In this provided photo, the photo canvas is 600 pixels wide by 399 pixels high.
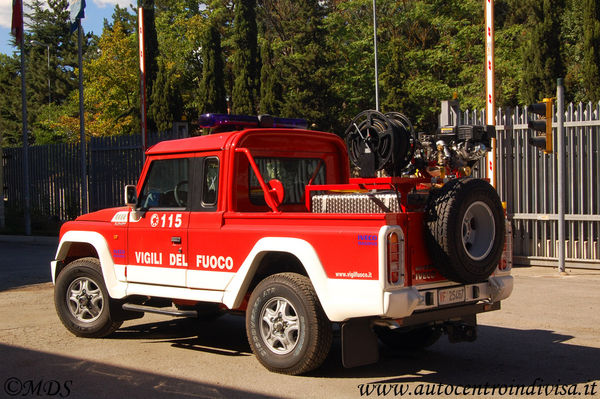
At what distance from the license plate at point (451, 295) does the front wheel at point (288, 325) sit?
95 centimetres

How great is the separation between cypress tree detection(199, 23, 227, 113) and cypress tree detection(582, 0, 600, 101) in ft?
68.5

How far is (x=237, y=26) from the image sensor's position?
42.2 m

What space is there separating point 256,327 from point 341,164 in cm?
239

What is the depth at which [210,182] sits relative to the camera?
23.3 ft

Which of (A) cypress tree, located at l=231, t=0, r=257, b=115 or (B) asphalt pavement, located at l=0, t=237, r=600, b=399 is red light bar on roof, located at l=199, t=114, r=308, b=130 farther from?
(A) cypress tree, located at l=231, t=0, r=257, b=115

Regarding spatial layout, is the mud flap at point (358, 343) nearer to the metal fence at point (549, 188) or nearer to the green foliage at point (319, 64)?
the metal fence at point (549, 188)

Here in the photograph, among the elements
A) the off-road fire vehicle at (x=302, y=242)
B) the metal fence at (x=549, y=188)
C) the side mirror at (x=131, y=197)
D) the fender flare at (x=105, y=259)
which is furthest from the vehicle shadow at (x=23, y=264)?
the metal fence at (x=549, y=188)

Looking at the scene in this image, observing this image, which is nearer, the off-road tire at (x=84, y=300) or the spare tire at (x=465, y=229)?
the spare tire at (x=465, y=229)

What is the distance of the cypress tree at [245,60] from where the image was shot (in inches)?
1629

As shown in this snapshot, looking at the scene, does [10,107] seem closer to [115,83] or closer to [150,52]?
[115,83]

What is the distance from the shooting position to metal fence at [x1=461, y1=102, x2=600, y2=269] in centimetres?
1320

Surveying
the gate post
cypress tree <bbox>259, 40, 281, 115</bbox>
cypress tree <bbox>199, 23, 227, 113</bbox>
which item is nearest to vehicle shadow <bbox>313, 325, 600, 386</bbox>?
the gate post

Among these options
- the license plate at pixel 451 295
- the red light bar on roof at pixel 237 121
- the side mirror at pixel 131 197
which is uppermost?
the red light bar on roof at pixel 237 121

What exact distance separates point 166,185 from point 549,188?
8.70m
